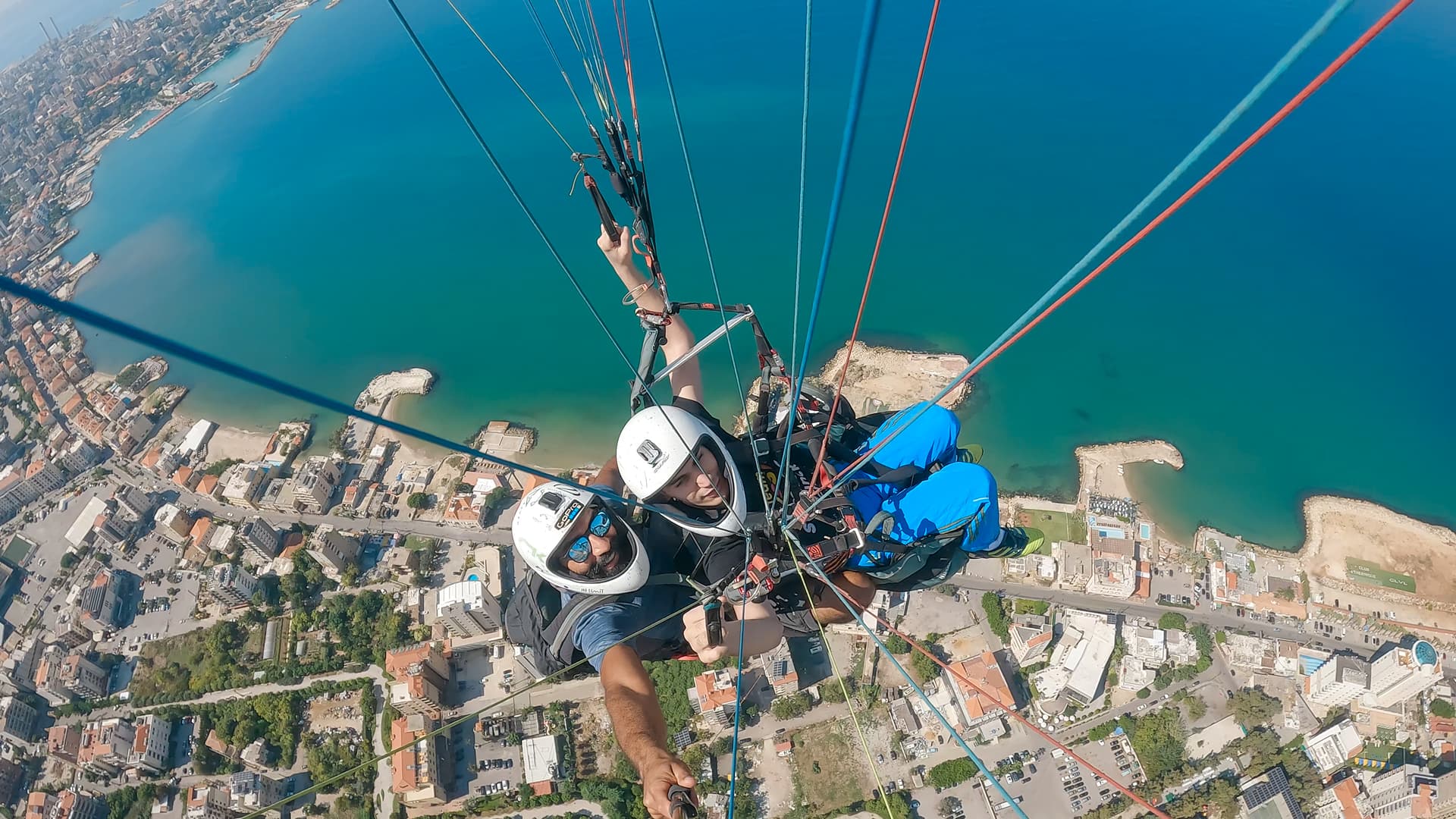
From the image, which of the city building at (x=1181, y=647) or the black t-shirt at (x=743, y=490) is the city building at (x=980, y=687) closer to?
the city building at (x=1181, y=647)

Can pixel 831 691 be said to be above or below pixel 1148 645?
above

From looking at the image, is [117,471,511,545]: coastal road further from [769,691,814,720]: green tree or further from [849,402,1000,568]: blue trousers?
[849,402,1000,568]: blue trousers

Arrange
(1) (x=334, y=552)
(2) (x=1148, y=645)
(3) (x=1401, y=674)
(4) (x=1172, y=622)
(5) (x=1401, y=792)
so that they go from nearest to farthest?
(5) (x=1401, y=792) → (3) (x=1401, y=674) → (2) (x=1148, y=645) → (4) (x=1172, y=622) → (1) (x=334, y=552)

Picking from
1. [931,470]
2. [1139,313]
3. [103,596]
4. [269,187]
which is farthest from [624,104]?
[931,470]

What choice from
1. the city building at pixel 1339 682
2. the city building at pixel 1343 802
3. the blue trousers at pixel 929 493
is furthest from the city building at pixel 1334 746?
the blue trousers at pixel 929 493

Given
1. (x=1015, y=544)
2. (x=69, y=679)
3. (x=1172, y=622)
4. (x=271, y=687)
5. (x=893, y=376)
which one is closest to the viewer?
(x=1015, y=544)

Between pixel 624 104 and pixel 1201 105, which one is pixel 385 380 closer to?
pixel 624 104

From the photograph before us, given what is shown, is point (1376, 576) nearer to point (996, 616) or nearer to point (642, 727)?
point (996, 616)

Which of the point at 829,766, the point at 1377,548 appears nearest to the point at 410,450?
the point at 829,766
